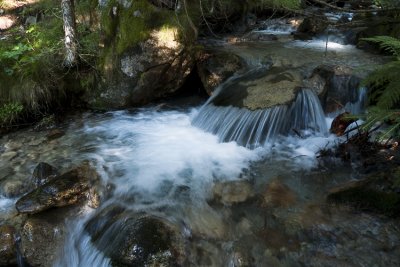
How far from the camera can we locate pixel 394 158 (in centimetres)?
460

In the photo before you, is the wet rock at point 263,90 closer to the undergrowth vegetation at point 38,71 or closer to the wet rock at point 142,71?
the wet rock at point 142,71

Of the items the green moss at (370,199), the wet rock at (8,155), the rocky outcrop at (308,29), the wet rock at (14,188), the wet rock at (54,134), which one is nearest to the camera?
the green moss at (370,199)

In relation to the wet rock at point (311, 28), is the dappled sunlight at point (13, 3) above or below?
above

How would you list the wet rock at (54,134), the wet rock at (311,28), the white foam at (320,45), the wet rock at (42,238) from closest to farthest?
1. the wet rock at (42,238)
2. the wet rock at (54,134)
3. the white foam at (320,45)
4. the wet rock at (311,28)

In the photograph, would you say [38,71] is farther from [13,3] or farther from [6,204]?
[13,3]

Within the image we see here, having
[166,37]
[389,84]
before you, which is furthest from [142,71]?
[389,84]

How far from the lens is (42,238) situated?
3791mm

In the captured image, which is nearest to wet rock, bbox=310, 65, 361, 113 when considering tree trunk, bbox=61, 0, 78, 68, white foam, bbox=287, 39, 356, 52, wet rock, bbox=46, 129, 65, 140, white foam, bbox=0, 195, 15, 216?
white foam, bbox=287, 39, 356, 52

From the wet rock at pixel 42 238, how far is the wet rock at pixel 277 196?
228 cm

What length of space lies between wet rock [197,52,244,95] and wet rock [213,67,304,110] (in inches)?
11.8

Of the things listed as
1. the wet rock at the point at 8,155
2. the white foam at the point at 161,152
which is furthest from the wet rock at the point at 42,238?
the wet rock at the point at 8,155

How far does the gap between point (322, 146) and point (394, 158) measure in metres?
1.00

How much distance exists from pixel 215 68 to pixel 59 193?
3892mm

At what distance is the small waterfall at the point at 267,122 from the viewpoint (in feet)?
18.4
